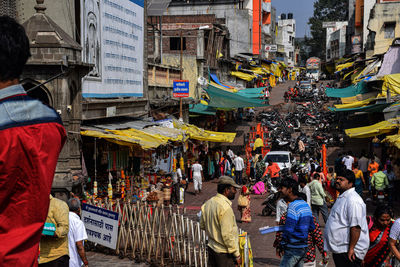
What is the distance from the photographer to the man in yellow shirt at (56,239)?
20.6 feet

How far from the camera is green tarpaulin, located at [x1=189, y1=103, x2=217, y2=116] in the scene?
27.9m

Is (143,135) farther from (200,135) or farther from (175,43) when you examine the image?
(175,43)

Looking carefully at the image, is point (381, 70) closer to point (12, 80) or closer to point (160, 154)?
point (160, 154)

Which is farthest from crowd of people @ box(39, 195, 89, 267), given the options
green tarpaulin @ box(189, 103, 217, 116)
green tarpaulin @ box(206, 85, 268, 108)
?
green tarpaulin @ box(206, 85, 268, 108)

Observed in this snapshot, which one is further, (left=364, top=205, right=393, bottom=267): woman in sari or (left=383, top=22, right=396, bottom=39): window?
(left=383, top=22, right=396, bottom=39): window

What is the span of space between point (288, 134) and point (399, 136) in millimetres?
19532

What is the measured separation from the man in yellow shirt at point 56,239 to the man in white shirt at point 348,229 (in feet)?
10.0

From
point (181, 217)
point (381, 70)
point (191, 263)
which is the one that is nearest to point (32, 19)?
point (181, 217)

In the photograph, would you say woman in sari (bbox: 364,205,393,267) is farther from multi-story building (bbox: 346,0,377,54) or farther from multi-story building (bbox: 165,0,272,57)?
multi-story building (bbox: 346,0,377,54)

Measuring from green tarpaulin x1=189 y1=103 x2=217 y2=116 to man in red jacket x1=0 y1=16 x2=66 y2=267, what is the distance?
82.6ft

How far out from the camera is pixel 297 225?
22.8 feet

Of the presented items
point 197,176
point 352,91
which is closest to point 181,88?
point 197,176

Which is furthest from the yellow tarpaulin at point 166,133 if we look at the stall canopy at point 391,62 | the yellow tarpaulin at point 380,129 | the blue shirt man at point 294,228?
the stall canopy at point 391,62

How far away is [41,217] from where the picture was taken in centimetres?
248
